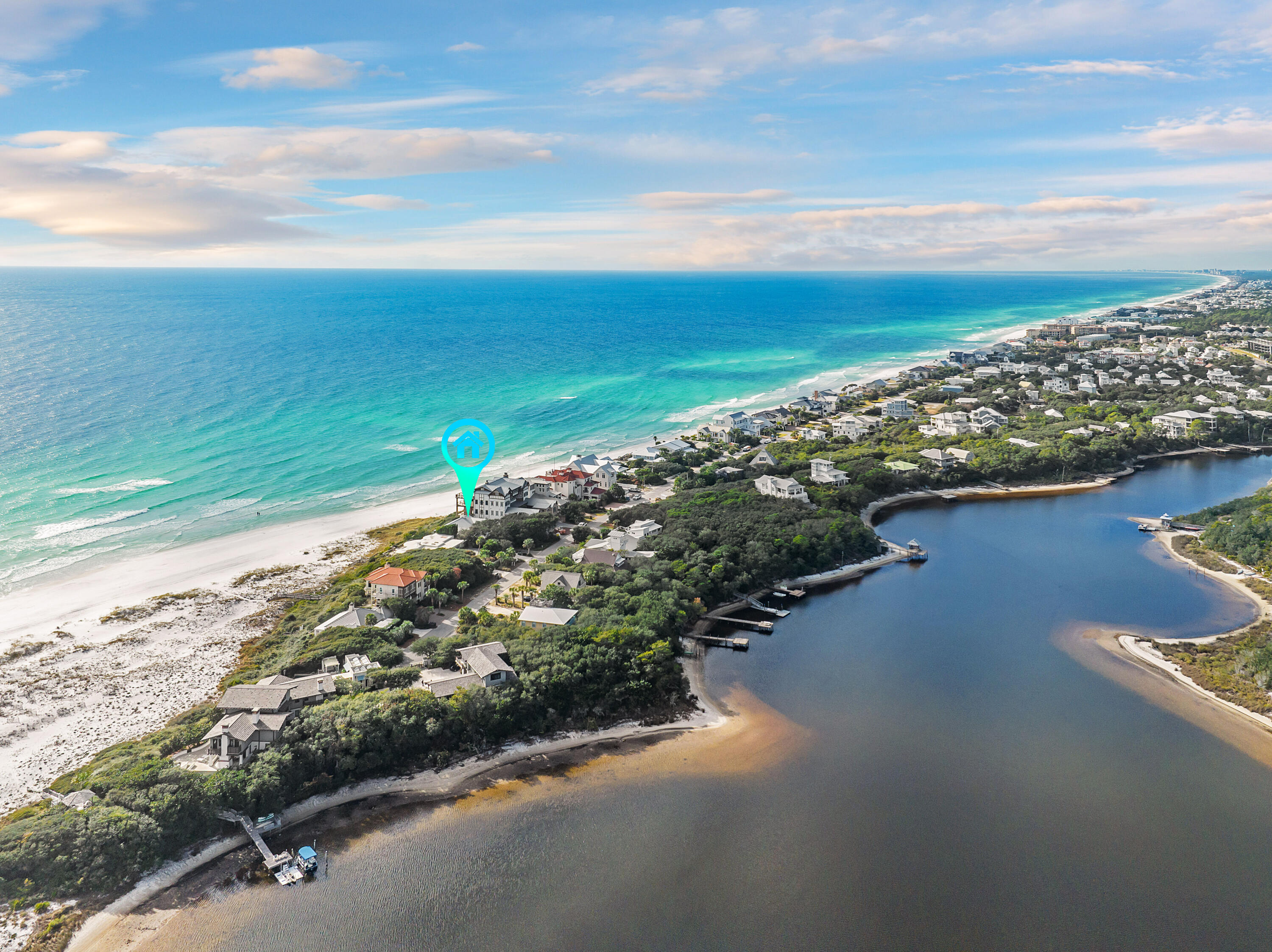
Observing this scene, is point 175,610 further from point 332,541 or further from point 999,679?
point 999,679

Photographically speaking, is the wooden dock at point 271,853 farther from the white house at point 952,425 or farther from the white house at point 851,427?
the white house at point 952,425

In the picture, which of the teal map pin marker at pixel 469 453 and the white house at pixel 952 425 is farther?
the white house at pixel 952 425

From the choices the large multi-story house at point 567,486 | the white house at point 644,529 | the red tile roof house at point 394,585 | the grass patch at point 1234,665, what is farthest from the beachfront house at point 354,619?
the grass patch at point 1234,665

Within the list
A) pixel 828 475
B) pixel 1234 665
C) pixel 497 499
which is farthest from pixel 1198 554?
pixel 497 499

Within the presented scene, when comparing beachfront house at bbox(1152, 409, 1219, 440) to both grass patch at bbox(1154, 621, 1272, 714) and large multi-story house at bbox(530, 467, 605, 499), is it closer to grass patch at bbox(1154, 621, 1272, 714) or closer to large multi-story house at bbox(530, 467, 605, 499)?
grass patch at bbox(1154, 621, 1272, 714)

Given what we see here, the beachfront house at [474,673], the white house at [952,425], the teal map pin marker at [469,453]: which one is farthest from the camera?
the white house at [952,425]

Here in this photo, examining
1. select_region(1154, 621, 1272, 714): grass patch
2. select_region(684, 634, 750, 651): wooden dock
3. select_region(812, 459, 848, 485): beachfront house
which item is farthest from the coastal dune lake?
select_region(812, 459, 848, 485): beachfront house
